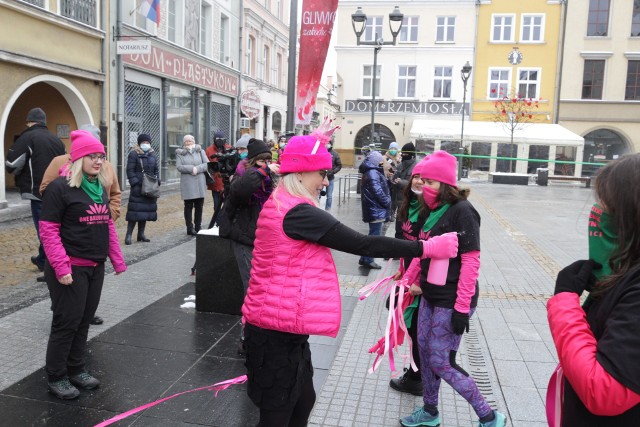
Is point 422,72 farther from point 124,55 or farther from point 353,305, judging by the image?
point 353,305

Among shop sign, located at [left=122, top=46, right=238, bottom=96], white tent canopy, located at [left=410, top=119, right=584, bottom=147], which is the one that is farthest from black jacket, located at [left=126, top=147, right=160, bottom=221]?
white tent canopy, located at [left=410, top=119, right=584, bottom=147]

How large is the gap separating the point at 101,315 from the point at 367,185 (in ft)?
13.6

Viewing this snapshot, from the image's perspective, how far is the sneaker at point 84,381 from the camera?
3.92 m

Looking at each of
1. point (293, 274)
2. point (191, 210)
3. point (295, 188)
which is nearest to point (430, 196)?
point (295, 188)

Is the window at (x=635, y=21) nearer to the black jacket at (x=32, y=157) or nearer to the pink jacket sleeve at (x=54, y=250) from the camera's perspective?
the black jacket at (x=32, y=157)

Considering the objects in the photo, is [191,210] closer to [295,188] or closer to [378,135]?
[295,188]

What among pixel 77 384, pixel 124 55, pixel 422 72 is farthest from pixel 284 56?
pixel 77 384

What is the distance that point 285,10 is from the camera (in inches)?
1321

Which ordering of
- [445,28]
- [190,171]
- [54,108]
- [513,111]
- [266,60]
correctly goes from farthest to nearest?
[445,28] < [513,111] < [266,60] < [54,108] < [190,171]

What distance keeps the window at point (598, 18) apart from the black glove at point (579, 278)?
129ft

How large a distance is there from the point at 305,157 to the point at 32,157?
5674 millimetres

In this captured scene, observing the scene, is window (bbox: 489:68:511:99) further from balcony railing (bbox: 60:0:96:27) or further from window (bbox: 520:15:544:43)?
balcony railing (bbox: 60:0:96:27)

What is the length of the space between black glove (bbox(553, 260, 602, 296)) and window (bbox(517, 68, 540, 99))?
38.1 m

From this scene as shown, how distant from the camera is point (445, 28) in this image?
38.5m
